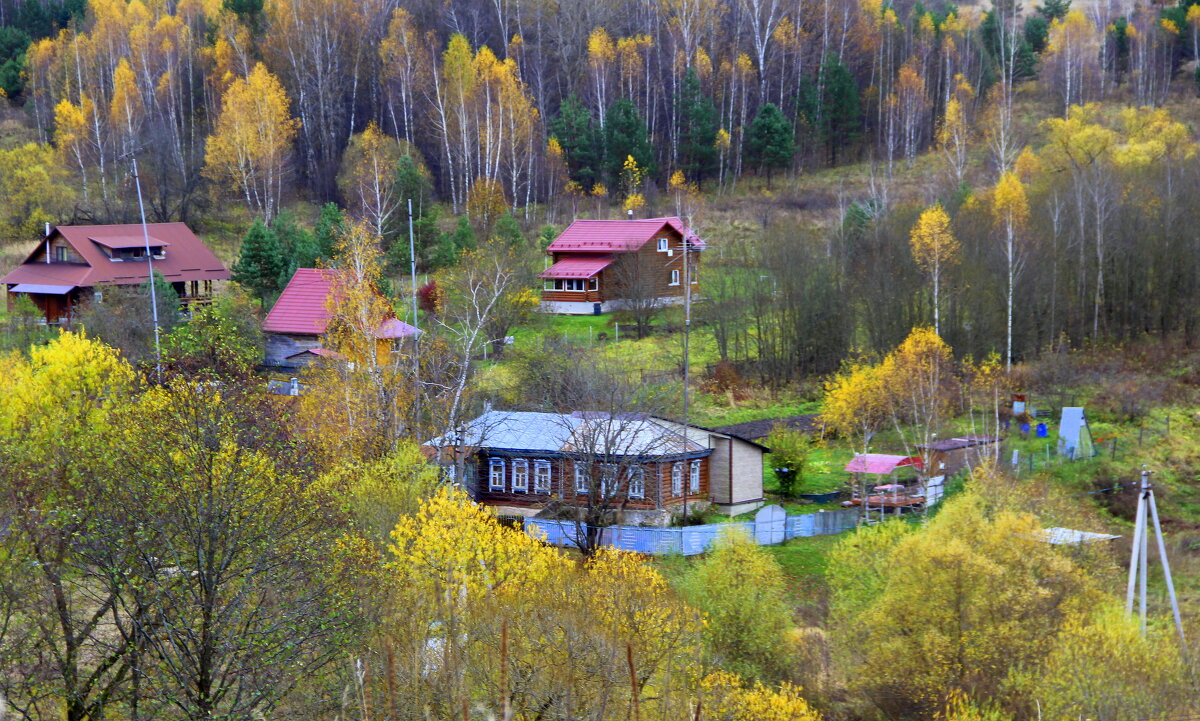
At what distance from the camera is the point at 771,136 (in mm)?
62906

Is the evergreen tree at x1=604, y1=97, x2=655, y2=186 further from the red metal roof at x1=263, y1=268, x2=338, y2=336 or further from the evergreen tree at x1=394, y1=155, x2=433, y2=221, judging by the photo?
the red metal roof at x1=263, y1=268, x2=338, y2=336

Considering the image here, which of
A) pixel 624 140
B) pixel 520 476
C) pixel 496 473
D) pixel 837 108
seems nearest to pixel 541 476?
pixel 520 476

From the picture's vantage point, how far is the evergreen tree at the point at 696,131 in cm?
6306

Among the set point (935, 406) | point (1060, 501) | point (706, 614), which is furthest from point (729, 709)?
point (935, 406)

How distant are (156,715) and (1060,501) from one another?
1693 centimetres

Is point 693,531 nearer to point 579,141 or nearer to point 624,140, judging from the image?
point 624,140

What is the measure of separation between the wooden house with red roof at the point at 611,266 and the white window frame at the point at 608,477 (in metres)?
20.1

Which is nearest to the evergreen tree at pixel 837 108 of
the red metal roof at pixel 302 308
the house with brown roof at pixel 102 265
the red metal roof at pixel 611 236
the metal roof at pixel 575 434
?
the red metal roof at pixel 611 236

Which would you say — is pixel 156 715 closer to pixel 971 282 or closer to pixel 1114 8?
pixel 971 282

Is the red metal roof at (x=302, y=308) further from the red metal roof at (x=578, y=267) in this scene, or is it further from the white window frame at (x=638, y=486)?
the red metal roof at (x=578, y=267)

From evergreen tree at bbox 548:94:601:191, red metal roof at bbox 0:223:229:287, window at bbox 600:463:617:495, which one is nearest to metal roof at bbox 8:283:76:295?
red metal roof at bbox 0:223:229:287

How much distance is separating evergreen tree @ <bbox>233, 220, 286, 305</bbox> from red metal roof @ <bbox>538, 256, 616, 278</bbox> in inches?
404

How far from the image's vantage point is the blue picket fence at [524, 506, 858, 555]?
25.6 m

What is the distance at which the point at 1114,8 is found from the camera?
91875mm
